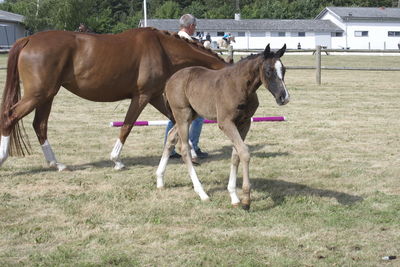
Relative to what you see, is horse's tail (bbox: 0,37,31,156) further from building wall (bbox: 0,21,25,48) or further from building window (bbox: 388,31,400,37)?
building window (bbox: 388,31,400,37)

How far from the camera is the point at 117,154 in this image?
327 inches

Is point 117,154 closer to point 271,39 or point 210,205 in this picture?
point 210,205

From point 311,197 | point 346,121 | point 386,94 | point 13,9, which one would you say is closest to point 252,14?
point 13,9

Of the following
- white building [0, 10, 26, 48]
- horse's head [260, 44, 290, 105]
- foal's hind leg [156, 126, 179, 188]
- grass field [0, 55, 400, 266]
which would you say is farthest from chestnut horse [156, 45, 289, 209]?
white building [0, 10, 26, 48]

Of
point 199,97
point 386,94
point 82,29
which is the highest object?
point 82,29

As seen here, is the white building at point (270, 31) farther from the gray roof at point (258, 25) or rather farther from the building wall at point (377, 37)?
the building wall at point (377, 37)

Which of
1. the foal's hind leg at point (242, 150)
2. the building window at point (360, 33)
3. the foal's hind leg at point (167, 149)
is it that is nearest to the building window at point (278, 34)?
the building window at point (360, 33)

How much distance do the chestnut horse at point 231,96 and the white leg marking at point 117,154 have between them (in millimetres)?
1703

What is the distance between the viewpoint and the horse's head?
18.4 feet

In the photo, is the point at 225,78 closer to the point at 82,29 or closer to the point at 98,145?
the point at 98,145

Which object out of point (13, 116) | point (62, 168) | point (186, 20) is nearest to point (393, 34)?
point (186, 20)

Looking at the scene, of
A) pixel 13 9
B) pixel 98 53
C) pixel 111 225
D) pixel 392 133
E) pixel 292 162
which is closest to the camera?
pixel 111 225

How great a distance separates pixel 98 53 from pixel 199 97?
225 cm

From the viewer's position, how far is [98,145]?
33.9 feet
